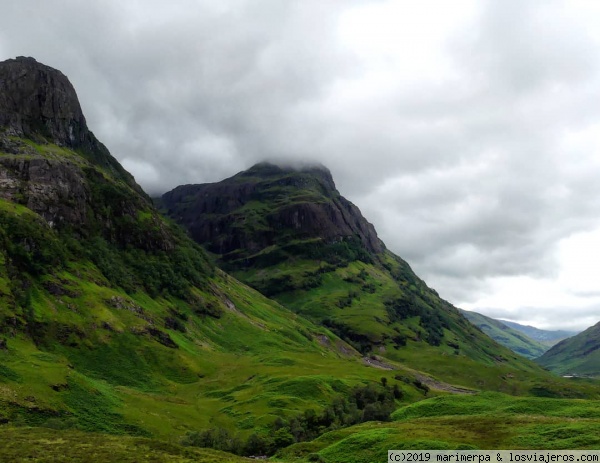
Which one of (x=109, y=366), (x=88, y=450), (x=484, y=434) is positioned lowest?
(x=88, y=450)

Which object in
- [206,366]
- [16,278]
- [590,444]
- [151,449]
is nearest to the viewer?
[590,444]

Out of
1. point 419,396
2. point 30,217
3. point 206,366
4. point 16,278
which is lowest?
point 419,396

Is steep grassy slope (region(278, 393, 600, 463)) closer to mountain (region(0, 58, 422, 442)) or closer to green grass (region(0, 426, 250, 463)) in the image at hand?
green grass (region(0, 426, 250, 463))

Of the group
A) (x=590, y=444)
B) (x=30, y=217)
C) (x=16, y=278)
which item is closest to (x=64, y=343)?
(x=16, y=278)

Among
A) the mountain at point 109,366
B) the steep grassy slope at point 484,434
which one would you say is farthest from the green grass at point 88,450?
the mountain at point 109,366

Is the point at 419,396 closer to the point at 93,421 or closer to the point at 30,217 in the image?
the point at 93,421

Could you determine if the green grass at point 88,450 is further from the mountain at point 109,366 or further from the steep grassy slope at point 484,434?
the mountain at point 109,366

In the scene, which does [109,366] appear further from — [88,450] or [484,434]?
[484,434]

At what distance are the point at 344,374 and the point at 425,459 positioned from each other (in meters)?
124

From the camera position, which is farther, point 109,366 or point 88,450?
point 109,366

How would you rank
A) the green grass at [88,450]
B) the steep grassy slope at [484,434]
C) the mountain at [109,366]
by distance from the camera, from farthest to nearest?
the mountain at [109,366] → the steep grassy slope at [484,434] → the green grass at [88,450]

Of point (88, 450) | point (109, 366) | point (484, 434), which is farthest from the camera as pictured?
point (109, 366)

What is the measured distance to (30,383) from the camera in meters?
92.2

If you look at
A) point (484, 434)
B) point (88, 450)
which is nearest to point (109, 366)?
point (88, 450)
